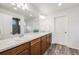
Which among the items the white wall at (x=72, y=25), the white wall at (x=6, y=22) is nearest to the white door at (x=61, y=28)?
the white wall at (x=72, y=25)

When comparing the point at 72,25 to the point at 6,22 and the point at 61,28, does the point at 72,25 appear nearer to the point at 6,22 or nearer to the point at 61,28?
the point at 61,28

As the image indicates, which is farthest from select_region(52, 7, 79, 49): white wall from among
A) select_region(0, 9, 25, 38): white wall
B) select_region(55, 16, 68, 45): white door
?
select_region(0, 9, 25, 38): white wall

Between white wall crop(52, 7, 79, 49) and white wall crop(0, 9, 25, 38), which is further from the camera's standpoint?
white wall crop(52, 7, 79, 49)

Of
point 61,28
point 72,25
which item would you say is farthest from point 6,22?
point 72,25

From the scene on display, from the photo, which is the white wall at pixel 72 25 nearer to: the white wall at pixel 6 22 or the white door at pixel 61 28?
the white door at pixel 61 28

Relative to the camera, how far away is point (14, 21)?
4.56 ft

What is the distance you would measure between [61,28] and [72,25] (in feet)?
0.72

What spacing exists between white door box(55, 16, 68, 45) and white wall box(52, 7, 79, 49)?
7cm

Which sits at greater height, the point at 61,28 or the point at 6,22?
the point at 6,22

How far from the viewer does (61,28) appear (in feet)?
4.90

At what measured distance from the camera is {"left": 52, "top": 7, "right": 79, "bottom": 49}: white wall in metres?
1.40

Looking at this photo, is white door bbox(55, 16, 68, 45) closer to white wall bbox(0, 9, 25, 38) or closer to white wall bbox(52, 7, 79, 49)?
white wall bbox(52, 7, 79, 49)
